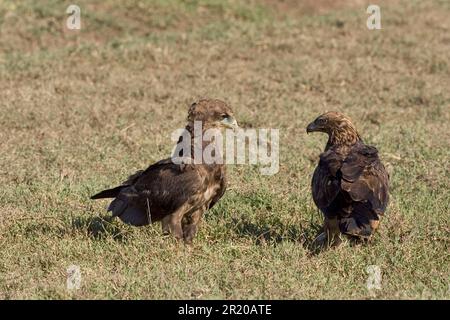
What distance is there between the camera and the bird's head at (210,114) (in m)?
7.32

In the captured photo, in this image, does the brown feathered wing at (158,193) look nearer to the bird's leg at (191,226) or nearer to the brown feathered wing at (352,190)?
the bird's leg at (191,226)

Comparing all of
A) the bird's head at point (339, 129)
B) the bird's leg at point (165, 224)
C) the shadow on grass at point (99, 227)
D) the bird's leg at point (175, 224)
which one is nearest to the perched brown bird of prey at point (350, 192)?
the bird's head at point (339, 129)

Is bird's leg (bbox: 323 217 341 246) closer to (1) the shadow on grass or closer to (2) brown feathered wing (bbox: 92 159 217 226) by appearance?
(2) brown feathered wing (bbox: 92 159 217 226)

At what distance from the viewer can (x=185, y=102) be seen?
44.5 feet

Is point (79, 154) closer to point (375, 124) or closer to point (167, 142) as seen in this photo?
point (167, 142)

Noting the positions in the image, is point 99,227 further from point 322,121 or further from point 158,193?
point 322,121

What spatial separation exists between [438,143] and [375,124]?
5.40 feet

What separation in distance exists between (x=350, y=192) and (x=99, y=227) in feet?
8.41

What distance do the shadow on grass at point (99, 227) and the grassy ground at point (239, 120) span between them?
0.02 meters

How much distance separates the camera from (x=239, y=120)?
12.6 metres

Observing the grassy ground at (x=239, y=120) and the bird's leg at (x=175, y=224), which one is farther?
the bird's leg at (x=175, y=224)
